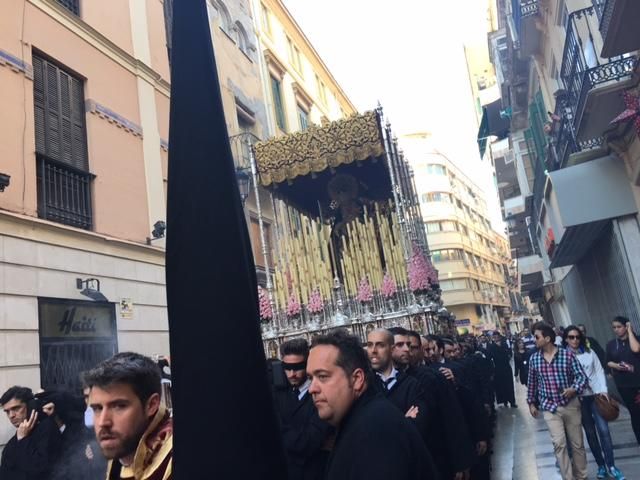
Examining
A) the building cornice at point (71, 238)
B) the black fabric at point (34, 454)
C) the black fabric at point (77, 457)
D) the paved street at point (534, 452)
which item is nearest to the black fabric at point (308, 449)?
the black fabric at point (77, 457)

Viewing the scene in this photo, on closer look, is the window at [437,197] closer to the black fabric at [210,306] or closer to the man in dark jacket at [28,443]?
the man in dark jacket at [28,443]

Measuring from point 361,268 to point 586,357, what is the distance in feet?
14.7

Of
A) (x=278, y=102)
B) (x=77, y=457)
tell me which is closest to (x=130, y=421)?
(x=77, y=457)

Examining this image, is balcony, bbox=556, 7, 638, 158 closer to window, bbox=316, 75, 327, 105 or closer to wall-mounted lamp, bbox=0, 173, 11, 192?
wall-mounted lamp, bbox=0, 173, 11, 192

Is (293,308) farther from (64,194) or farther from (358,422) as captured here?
(358,422)

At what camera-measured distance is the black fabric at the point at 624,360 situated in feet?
21.9

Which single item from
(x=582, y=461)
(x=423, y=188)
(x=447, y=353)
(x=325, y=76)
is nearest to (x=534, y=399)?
(x=582, y=461)

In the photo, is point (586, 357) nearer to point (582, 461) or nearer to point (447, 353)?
point (582, 461)

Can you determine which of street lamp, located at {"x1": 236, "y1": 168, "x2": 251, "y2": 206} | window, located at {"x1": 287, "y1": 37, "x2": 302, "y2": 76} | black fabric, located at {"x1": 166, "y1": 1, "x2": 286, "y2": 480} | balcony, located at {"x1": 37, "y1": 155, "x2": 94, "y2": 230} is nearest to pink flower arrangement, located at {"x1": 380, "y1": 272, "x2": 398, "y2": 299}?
balcony, located at {"x1": 37, "y1": 155, "x2": 94, "y2": 230}

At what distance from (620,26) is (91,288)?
890cm

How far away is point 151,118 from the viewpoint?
1248 cm

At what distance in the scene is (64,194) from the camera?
31.5 feet

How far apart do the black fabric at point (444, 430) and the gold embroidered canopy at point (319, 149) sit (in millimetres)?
7006

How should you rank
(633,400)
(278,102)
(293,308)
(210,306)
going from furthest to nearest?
(278,102)
(293,308)
(633,400)
(210,306)
